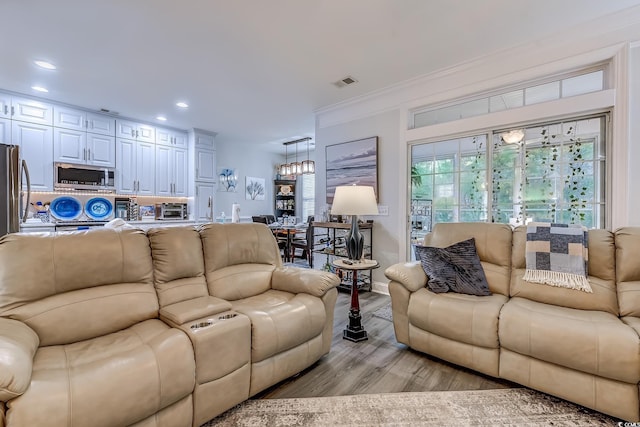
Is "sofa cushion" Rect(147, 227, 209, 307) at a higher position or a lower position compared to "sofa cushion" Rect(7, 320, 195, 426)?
higher

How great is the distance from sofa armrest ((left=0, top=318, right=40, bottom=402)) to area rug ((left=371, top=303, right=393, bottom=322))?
271 cm

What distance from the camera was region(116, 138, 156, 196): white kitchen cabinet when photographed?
16.8 feet

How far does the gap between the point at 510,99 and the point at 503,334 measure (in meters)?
2.50

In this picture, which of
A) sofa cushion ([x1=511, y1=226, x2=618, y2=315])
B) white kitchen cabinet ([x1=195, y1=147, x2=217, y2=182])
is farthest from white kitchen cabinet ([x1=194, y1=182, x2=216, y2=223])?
sofa cushion ([x1=511, y1=226, x2=618, y2=315])

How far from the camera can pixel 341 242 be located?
4.47 meters

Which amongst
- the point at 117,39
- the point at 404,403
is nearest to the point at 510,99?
the point at 404,403

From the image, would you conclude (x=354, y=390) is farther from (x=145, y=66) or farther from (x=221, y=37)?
(x=145, y=66)

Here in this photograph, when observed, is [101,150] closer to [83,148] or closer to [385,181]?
[83,148]

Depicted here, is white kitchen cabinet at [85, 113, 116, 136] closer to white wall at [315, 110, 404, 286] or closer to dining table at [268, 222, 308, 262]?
dining table at [268, 222, 308, 262]

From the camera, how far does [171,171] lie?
5.80 metres

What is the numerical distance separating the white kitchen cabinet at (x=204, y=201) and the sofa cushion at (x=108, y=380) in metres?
4.70

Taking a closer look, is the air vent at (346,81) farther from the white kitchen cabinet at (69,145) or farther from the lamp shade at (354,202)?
the white kitchen cabinet at (69,145)

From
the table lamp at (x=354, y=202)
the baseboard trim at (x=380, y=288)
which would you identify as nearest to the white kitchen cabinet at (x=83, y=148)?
the table lamp at (x=354, y=202)

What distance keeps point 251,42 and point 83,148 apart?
3.68m
